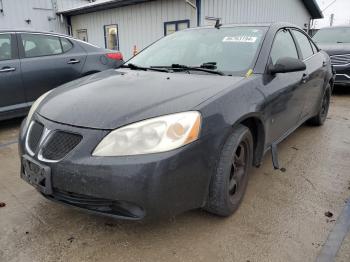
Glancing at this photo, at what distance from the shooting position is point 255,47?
290 cm

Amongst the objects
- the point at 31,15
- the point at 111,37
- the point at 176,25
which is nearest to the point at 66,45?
the point at 176,25

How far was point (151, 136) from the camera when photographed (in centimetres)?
192

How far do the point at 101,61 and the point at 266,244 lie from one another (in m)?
4.40

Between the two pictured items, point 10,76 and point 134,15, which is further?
point 134,15

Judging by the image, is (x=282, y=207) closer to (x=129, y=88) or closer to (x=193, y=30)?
(x=129, y=88)

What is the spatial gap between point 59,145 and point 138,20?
999 centimetres

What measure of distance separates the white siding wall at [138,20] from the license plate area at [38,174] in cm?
842

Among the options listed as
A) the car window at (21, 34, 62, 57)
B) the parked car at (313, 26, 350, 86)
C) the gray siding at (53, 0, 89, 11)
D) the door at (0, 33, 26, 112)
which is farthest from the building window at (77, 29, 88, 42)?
the door at (0, 33, 26, 112)

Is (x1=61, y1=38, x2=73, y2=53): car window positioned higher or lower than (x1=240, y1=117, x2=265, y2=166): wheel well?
higher

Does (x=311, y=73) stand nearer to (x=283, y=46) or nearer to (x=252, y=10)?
(x=283, y=46)

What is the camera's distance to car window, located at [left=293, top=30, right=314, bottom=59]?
151 inches

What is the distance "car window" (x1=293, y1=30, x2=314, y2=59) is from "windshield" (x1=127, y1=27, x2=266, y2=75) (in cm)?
94

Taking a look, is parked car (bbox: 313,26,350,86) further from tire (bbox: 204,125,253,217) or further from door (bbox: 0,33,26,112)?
door (bbox: 0,33,26,112)

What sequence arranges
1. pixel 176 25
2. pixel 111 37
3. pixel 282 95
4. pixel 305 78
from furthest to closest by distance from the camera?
pixel 111 37 < pixel 176 25 < pixel 305 78 < pixel 282 95
